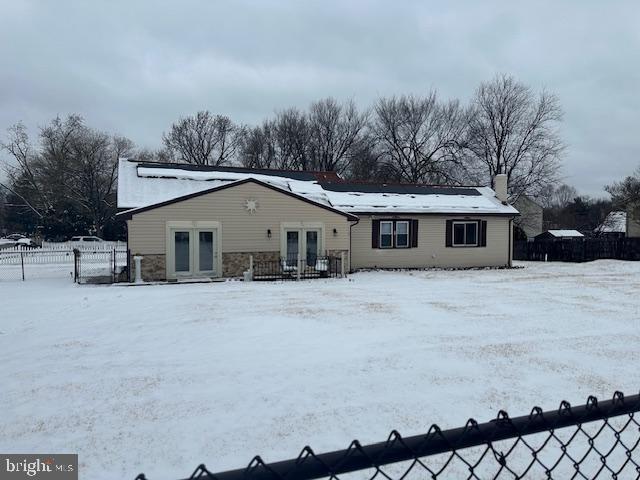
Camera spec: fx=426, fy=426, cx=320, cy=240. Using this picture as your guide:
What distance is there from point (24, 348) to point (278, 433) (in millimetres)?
4885

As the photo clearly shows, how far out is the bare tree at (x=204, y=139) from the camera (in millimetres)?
45094

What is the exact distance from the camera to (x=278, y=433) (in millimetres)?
3965

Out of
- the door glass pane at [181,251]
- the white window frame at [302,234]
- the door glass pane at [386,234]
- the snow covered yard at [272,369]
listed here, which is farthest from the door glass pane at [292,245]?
the snow covered yard at [272,369]

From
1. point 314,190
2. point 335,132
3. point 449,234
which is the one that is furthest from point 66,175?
point 449,234

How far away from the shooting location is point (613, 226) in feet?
144

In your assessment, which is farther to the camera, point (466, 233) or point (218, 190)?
point (466, 233)

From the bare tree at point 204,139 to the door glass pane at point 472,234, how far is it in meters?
31.9

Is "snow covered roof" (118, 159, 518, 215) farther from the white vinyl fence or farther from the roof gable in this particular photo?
the white vinyl fence

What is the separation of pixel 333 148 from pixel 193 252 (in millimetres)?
30007

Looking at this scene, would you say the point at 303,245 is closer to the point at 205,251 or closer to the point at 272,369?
the point at 205,251

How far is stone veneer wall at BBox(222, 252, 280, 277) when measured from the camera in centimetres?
1547

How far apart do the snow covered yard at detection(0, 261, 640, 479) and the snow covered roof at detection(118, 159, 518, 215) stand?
6651 mm

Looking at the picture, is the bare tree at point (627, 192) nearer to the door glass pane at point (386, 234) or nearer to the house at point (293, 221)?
the house at point (293, 221)

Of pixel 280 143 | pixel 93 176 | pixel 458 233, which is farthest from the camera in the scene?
pixel 93 176
